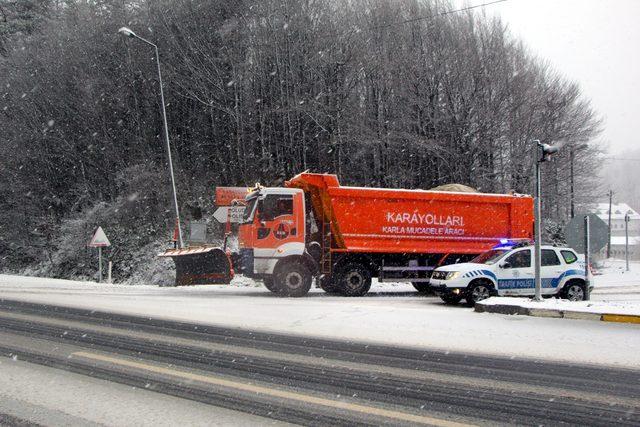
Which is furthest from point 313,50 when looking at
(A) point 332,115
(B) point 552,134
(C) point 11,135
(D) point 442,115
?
(C) point 11,135

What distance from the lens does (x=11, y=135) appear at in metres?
36.9

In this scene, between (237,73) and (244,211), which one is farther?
(237,73)

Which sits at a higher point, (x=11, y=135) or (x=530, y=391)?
(x=11, y=135)

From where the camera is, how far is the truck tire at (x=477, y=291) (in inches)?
590

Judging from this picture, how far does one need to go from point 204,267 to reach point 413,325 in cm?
848

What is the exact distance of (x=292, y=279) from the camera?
16891mm

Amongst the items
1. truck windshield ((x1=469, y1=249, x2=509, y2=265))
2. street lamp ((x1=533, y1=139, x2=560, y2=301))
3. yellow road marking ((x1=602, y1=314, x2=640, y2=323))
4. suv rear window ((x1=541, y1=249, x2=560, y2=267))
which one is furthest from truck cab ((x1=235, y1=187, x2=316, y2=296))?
yellow road marking ((x1=602, y1=314, x2=640, y2=323))

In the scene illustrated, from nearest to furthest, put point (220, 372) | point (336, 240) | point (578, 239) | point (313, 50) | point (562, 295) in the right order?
point (220, 372) < point (578, 239) < point (562, 295) < point (336, 240) < point (313, 50)

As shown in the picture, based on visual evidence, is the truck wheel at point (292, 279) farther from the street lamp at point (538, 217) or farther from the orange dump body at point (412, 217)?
the street lamp at point (538, 217)

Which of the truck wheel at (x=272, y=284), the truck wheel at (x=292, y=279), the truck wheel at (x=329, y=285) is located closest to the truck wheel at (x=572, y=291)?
the truck wheel at (x=329, y=285)

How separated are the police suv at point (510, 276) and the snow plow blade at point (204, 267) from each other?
5934 mm

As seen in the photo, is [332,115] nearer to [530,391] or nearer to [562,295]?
[562,295]

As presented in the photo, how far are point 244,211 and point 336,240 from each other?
111 inches

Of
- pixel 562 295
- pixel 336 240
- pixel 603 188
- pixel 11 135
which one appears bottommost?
pixel 562 295
